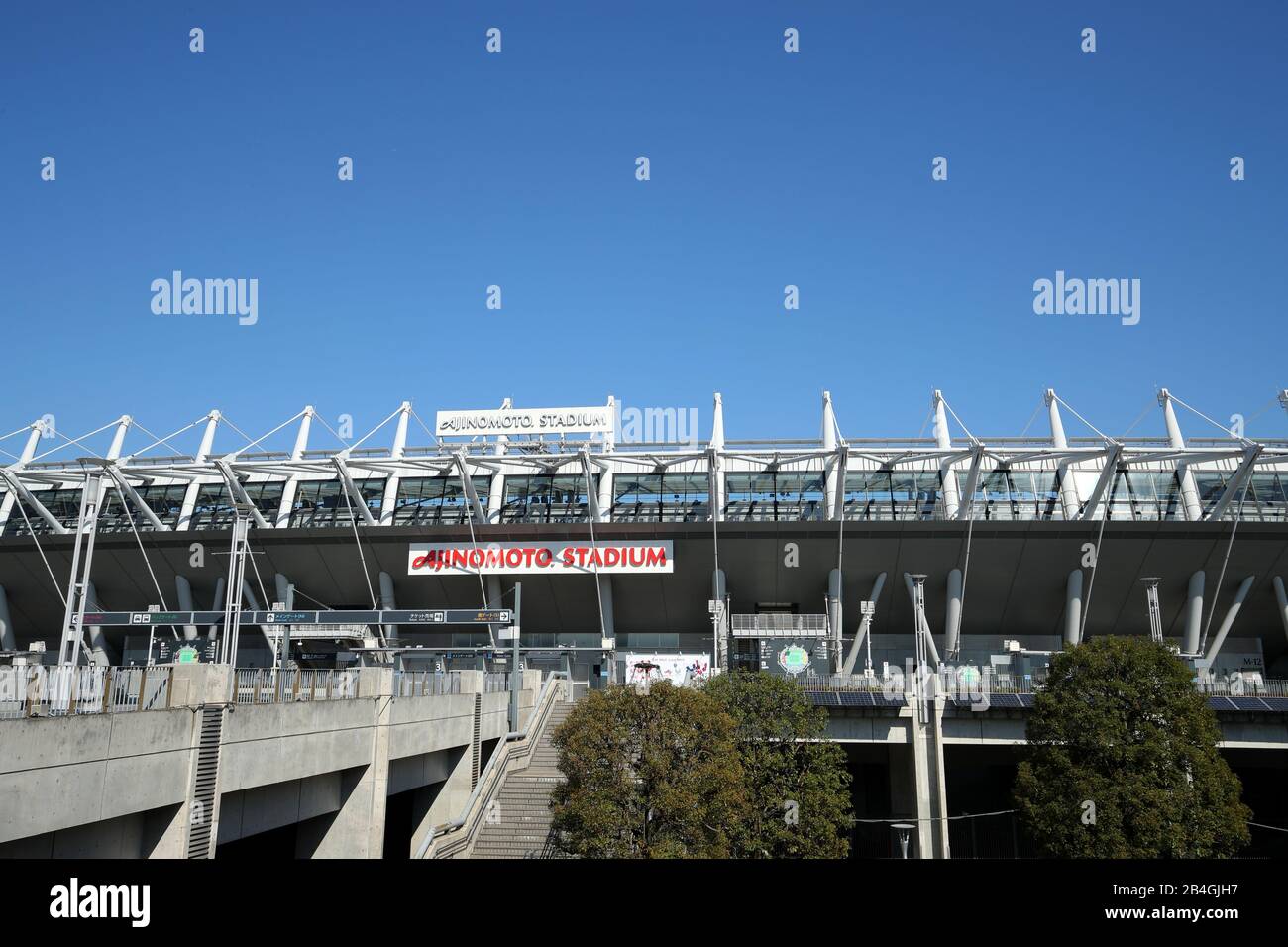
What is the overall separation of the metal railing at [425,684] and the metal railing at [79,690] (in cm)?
1185

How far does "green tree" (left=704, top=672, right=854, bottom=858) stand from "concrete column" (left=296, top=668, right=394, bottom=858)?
35.5 feet

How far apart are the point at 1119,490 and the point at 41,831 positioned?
58211mm

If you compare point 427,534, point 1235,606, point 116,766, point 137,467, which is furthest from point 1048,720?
point 137,467

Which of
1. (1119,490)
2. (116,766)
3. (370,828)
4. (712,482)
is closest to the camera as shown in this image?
(116,766)

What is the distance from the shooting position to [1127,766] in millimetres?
29422

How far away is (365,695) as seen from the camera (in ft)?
98.9

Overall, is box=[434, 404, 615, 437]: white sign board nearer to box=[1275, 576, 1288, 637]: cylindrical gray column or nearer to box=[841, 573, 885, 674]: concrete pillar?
box=[841, 573, 885, 674]: concrete pillar

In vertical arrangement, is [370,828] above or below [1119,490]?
below

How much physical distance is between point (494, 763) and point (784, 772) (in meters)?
11.1

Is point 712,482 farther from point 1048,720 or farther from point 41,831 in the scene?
A: point 41,831

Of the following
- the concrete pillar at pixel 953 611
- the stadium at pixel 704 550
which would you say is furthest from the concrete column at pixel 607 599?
the concrete pillar at pixel 953 611

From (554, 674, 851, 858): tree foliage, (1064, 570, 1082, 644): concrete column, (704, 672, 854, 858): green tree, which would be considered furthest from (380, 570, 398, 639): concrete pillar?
(1064, 570, 1082, 644): concrete column

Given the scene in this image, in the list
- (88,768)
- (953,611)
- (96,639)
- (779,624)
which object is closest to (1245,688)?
(953,611)

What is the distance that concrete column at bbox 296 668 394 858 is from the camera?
29.3 metres
